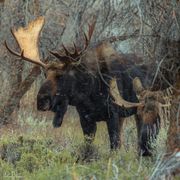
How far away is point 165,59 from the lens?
6.90m

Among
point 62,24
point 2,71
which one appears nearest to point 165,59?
point 62,24

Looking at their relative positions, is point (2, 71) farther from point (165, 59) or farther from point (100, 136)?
point (165, 59)

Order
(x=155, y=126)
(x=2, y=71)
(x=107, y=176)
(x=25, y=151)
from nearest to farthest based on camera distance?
1. (x=107, y=176)
2. (x=25, y=151)
3. (x=155, y=126)
4. (x=2, y=71)

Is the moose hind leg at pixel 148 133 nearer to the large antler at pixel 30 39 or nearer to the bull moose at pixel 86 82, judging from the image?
the bull moose at pixel 86 82

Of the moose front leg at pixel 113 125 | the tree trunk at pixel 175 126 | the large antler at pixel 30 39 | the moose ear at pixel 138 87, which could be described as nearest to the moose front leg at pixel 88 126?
the moose front leg at pixel 113 125

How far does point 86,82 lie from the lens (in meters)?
10.1

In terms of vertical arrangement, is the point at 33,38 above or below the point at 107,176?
above

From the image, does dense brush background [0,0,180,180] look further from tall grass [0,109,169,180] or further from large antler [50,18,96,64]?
large antler [50,18,96,64]

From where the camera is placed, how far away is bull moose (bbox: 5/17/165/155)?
9938 millimetres

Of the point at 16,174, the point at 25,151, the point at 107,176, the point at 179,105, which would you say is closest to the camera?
the point at 107,176

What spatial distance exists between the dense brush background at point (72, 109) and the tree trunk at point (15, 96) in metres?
0.10

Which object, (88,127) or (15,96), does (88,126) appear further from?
(15,96)

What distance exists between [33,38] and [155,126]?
2304mm

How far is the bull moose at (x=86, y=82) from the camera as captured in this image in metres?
9.94
